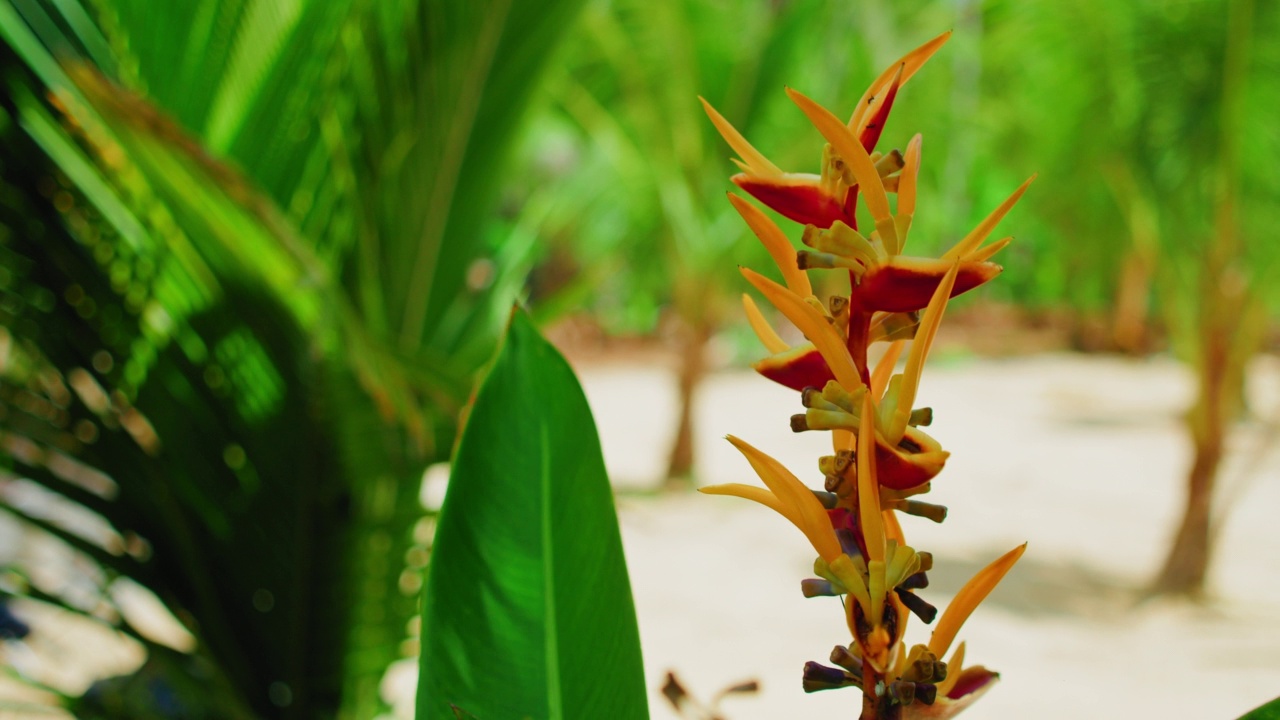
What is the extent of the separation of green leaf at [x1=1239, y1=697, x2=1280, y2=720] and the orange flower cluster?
0.07m

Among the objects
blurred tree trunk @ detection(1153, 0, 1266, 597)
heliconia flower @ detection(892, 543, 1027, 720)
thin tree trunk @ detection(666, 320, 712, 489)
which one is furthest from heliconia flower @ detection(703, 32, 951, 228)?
thin tree trunk @ detection(666, 320, 712, 489)

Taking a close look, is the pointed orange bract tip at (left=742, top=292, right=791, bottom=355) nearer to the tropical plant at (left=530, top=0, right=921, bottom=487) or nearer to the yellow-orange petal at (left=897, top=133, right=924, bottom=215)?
the yellow-orange petal at (left=897, top=133, right=924, bottom=215)

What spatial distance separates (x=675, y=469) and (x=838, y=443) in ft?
17.3

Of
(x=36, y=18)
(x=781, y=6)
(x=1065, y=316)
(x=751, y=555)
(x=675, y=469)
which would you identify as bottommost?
(x=36, y=18)

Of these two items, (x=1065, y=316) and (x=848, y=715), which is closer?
(x=848, y=715)

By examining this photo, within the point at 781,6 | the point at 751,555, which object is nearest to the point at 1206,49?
the point at 751,555

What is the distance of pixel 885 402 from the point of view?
0.27 m

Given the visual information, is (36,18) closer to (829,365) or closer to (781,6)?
(829,365)

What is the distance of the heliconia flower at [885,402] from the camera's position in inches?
10.2

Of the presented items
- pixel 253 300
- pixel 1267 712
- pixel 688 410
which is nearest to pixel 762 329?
pixel 1267 712

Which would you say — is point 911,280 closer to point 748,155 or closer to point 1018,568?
point 748,155

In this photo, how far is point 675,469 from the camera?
5.54 metres

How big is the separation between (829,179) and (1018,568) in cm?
419

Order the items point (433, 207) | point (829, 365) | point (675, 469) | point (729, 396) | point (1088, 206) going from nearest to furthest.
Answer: point (829, 365) < point (433, 207) < point (1088, 206) < point (675, 469) < point (729, 396)
